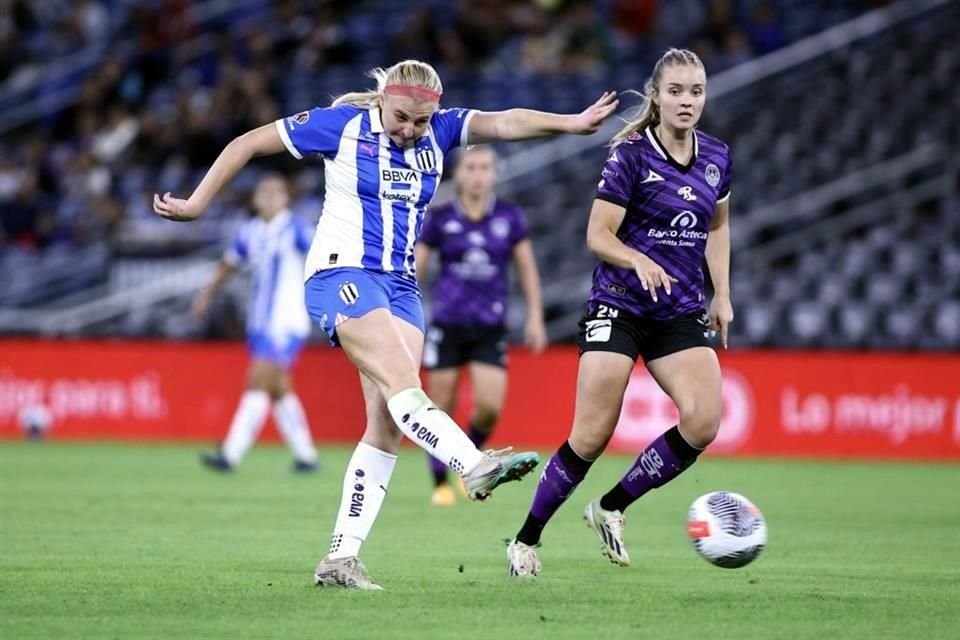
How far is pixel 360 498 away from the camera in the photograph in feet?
25.7

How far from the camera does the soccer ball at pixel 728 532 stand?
8.14 meters

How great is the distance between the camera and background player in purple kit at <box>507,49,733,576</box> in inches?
322

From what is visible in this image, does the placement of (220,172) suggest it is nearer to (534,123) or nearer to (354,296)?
(354,296)

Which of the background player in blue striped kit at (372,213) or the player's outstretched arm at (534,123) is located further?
the background player in blue striped kit at (372,213)

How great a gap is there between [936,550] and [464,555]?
9.27 ft

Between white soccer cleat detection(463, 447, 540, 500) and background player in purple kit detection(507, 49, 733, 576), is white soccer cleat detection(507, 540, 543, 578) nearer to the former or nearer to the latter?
background player in purple kit detection(507, 49, 733, 576)

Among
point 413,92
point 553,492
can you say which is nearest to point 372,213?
point 413,92

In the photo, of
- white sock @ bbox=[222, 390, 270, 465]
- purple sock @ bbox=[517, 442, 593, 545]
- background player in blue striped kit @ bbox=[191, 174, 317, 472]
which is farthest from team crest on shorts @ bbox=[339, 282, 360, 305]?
background player in blue striped kit @ bbox=[191, 174, 317, 472]

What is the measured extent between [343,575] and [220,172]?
1.90 m

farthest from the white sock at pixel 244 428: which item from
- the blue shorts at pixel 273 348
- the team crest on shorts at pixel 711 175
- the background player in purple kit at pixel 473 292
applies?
the team crest on shorts at pixel 711 175

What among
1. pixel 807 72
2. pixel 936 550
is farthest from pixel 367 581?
pixel 807 72

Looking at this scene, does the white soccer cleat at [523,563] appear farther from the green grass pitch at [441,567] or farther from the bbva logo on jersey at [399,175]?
the bbva logo on jersey at [399,175]

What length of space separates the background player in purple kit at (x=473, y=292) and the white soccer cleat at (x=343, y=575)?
552 centimetres

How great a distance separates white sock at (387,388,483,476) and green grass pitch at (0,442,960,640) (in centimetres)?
64
